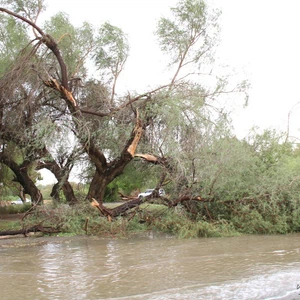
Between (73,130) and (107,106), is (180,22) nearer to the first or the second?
(107,106)

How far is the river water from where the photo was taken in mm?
6312

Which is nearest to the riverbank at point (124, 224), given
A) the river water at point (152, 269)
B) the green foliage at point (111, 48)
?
the river water at point (152, 269)

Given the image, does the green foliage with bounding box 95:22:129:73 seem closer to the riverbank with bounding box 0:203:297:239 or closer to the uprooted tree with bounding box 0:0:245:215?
the uprooted tree with bounding box 0:0:245:215

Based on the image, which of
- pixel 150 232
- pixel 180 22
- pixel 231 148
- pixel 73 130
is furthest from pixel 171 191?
pixel 180 22

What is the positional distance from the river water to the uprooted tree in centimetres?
315

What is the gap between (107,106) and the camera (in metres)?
15.7

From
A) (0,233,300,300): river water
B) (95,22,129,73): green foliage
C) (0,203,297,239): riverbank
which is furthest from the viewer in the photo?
(95,22,129,73): green foliage

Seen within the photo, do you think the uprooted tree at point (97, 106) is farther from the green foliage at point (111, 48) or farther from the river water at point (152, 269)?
the river water at point (152, 269)

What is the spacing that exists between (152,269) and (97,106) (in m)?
9.59

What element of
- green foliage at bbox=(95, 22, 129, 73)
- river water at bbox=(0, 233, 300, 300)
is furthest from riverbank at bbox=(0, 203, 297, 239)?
green foliage at bbox=(95, 22, 129, 73)

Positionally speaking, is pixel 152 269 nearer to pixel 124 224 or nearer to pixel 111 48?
pixel 124 224

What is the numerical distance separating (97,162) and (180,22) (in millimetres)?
6434

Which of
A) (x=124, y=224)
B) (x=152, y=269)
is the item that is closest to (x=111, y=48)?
(x=124, y=224)

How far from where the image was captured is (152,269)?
8047 mm
